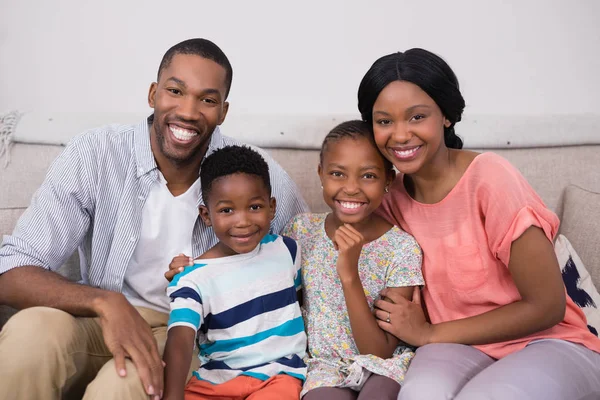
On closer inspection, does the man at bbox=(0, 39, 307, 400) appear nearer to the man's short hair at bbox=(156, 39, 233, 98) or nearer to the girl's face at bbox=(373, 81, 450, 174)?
the man's short hair at bbox=(156, 39, 233, 98)

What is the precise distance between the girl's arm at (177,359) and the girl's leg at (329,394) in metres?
0.30

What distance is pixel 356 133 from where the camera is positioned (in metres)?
1.85

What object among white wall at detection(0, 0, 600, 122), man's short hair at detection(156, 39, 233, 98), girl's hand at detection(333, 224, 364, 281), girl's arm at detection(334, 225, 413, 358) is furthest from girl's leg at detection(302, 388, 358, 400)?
white wall at detection(0, 0, 600, 122)

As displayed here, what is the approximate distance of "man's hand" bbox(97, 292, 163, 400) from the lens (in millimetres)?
1462

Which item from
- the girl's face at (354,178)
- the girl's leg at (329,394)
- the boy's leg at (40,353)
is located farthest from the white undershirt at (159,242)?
the girl's leg at (329,394)

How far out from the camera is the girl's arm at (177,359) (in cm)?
151

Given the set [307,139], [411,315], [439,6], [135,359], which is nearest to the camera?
[135,359]

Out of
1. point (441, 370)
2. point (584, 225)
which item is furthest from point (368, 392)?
point (584, 225)

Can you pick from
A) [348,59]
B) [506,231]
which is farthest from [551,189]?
[348,59]

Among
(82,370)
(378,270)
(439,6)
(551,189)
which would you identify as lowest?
(82,370)

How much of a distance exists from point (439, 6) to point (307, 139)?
86 centimetres

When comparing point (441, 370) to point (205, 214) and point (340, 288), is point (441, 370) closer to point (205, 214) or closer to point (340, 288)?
point (340, 288)

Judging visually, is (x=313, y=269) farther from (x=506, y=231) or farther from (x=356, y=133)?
(x=506, y=231)

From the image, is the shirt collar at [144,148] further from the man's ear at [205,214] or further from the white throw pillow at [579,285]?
the white throw pillow at [579,285]
